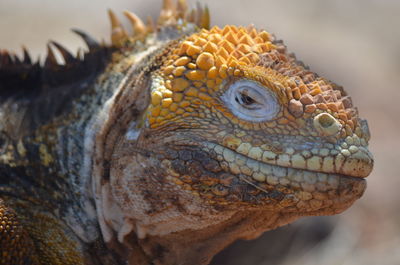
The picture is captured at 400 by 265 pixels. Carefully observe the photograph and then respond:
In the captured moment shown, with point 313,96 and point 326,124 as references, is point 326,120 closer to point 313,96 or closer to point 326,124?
point 326,124

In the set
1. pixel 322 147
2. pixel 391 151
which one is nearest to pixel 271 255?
pixel 391 151

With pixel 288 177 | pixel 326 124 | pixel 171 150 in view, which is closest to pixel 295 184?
pixel 288 177

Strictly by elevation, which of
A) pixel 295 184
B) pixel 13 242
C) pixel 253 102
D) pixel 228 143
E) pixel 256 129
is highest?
pixel 253 102

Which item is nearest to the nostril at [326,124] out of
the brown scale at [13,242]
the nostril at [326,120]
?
the nostril at [326,120]

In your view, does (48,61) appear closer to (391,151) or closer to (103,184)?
(103,184)

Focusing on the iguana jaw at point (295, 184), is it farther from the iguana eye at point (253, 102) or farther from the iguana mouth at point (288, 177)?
the iguana eye at point (253, 102)

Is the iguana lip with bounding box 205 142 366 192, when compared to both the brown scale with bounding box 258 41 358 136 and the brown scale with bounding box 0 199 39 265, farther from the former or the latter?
the brown scale with bounding box 0 199 39 265

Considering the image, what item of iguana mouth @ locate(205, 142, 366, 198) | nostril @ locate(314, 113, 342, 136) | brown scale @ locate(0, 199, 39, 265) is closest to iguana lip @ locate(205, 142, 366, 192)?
iguana mouth @ locate(205, 142, 366, 198)
